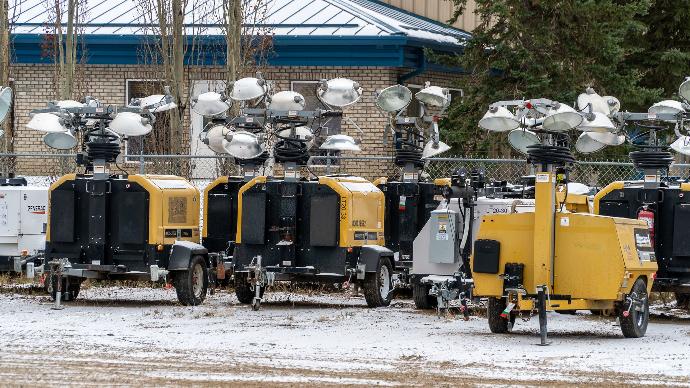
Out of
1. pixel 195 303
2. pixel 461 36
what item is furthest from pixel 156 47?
pixel 195 303

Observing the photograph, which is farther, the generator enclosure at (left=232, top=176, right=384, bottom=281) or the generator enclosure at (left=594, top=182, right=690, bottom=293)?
the generator enclosure at (left=232, top=176, right=384, bottom=281)

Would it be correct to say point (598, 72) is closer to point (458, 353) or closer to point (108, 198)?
point (108, 198)

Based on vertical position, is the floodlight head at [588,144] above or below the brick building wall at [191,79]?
below

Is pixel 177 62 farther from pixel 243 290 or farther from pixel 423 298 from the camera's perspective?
pixel 423 298

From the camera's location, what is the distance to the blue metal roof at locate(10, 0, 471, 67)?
3039cm

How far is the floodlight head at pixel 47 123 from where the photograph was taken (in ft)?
69.0

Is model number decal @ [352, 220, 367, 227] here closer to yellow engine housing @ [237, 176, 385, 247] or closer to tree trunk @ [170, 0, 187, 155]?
yellow engine housing @ [237, 176, 385, 247]

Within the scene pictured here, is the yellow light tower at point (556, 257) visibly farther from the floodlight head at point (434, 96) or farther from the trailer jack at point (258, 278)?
the trailer jack at point (258, 278)

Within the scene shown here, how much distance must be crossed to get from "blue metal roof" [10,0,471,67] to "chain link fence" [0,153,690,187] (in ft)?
7.53

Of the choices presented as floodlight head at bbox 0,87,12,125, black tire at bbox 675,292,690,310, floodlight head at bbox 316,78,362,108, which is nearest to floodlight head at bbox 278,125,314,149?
floodlight head at bbox 316,78,362,108

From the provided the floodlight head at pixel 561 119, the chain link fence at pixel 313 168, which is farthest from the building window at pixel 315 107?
the floodlight head at pixel 561 119

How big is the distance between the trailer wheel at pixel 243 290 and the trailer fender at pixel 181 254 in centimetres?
77

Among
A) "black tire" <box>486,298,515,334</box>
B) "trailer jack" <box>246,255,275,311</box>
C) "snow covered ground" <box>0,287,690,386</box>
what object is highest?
"trailer jack" <box>246,255,275,311</box>

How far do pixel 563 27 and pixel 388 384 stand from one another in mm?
16997
